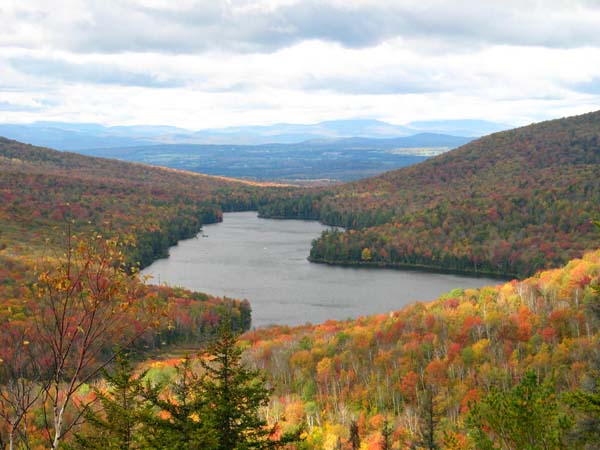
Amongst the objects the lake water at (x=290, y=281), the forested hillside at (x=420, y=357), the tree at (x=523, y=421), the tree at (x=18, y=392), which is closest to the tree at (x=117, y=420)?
the tree at (x=18, y=392)

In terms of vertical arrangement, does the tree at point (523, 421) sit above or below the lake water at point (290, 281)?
above

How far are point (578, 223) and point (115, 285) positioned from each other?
16081 cm

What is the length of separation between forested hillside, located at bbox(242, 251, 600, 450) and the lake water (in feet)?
46.9

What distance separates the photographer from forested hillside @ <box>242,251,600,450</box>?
199 feet

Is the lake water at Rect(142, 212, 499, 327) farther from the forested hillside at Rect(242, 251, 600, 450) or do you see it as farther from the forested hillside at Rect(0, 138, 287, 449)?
the forested hillside at Rect(242, 251, 600, 450)

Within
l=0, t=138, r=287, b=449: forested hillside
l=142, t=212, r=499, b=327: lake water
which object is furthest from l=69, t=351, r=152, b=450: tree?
l=142, t=212, r=499, b=327: lake water

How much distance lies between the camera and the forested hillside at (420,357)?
60625 mm

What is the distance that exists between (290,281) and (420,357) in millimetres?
55649

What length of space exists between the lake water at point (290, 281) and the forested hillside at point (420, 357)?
14291 millimetres

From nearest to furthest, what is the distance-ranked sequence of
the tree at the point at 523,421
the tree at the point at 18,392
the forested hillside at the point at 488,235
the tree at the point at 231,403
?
the tree at the point at 18,392 → the tree at the point at 231,403 → the tree at the point at 523,421 → the forested hillside at the point at 488,235

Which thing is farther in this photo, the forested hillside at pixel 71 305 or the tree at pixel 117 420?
the tree at pixel 117 420

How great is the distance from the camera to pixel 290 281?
423 feet

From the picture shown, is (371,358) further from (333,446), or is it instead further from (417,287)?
(417,287)

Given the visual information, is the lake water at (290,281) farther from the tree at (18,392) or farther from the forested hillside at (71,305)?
the tree at (18,392)
